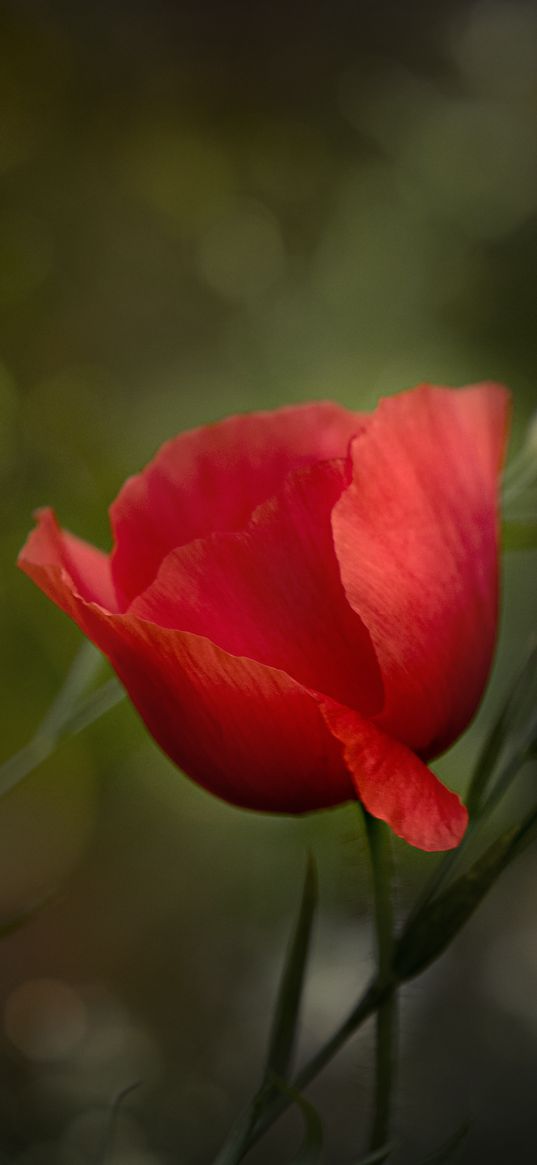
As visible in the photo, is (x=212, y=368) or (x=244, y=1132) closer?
(x=244, y=1132)

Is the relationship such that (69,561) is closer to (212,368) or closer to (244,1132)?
(244,1132)

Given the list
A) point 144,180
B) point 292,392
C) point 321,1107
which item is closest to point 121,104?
point 144,180

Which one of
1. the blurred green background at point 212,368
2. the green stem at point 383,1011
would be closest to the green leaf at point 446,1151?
the green stem at point 383,1011

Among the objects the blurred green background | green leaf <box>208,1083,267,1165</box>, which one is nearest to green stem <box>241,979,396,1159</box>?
green leaf <box>208,1083,267,1165</box>

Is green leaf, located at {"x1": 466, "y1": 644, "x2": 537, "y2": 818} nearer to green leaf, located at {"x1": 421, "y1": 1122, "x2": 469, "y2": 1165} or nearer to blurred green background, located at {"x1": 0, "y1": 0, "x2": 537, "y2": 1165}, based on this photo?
green leaf, located at {"x1": 421, "y1": 1122, "x2": 469, "y2": 1165}

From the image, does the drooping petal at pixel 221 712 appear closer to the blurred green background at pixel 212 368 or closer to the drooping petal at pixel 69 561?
the drooping petal at pixel 69 561

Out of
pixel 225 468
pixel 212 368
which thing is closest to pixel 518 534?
pixel 225 468
